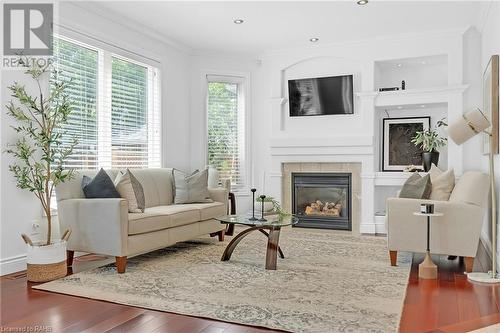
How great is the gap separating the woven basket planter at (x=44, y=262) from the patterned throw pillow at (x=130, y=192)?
0.76 metres

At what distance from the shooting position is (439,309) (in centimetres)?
279

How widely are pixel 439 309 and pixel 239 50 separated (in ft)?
16.3

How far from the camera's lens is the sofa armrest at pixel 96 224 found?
3646mm

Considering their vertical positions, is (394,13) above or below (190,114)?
above

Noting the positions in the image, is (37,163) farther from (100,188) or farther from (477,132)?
(477,132)

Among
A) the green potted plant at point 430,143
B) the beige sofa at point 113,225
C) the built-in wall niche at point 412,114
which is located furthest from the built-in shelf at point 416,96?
the beige sofa at point 113,225

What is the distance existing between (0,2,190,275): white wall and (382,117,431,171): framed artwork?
307 cm

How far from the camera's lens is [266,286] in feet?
10.8

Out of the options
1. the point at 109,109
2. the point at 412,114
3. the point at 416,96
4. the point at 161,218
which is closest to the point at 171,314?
the point at 161,218

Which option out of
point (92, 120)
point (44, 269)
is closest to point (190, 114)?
point (92, 120)

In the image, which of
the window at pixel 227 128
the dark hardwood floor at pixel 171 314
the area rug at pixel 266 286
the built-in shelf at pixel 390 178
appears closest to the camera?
the dark hardwood floor at pixel 171 314

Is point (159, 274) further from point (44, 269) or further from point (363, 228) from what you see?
point (363, 228)

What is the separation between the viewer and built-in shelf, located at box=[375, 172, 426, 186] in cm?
588

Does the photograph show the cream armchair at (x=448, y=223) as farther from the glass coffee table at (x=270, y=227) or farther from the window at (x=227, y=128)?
the window at (x=227, y=128)
